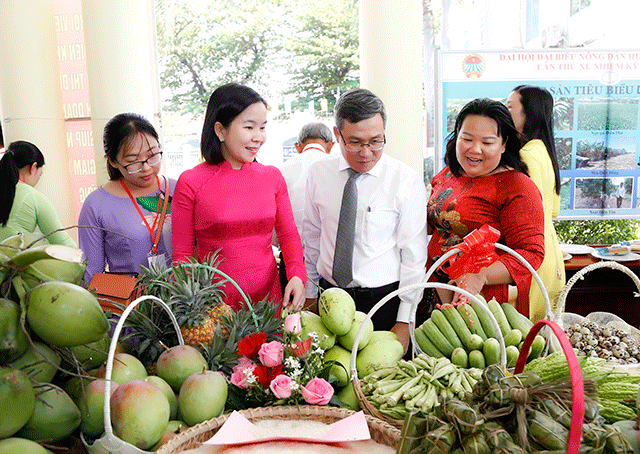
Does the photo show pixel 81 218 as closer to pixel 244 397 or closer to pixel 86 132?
pixel 244 397

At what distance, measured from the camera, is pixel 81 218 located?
2219 millimetres

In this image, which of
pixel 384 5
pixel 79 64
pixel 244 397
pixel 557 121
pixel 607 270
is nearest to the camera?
pixel 244 397

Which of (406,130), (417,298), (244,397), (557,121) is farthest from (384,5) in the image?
(244,397)

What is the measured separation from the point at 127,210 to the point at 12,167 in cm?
156

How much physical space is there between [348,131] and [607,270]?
270 cm

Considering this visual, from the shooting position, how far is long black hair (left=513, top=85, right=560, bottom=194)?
2604mm

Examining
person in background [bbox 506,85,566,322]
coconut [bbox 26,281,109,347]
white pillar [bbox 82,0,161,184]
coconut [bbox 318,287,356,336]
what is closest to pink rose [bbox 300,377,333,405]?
coconut [bbox 318,287,356,336]

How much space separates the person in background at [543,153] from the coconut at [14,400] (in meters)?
2.15

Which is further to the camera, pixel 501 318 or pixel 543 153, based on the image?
pixel 543 153

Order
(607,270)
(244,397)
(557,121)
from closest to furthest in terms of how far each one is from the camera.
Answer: (244,397) < (607,270) < (557,121)

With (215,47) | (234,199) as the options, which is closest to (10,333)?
(234,199)

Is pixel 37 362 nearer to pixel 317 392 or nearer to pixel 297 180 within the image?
pixel 317 392

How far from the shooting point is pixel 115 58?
4.86 meters

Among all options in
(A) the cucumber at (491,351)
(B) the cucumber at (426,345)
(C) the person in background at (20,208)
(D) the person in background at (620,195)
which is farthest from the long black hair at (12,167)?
(D) the person in background at (620,195)
